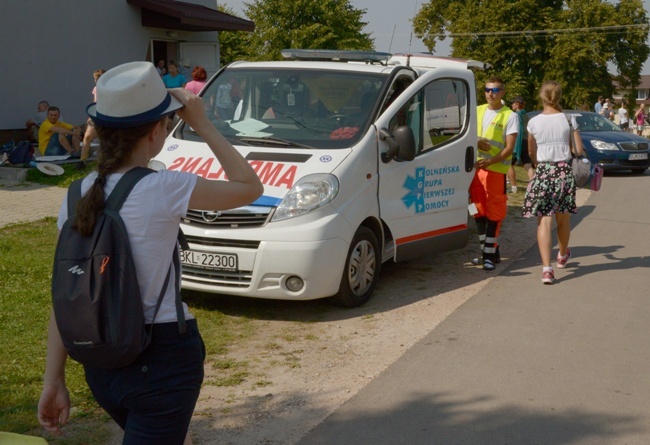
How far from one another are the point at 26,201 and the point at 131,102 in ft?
36.1

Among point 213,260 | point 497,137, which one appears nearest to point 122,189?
point 213,260

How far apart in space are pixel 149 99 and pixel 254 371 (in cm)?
336

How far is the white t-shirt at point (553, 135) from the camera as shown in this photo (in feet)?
27.9

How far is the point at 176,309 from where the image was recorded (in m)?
2.72

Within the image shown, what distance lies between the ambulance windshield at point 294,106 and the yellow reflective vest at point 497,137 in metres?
1.68

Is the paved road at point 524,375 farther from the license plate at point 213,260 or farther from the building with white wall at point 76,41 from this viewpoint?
the building with white wall at point 76,41

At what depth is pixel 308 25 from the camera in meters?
53.8

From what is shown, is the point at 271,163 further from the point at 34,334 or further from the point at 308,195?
the point at 34,334

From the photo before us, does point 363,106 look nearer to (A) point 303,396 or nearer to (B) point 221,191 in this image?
(A) point 303,396

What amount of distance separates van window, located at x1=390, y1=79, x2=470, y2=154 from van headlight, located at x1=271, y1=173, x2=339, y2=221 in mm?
1124

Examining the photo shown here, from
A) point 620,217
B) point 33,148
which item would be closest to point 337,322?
point 620,217

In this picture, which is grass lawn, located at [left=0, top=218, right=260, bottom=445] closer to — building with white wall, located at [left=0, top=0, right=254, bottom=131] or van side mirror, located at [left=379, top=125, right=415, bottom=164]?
van side mirror, located at [left=379, top=125, right=415, bottom=164]

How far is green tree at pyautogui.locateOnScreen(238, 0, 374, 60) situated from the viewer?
52438 millimetres

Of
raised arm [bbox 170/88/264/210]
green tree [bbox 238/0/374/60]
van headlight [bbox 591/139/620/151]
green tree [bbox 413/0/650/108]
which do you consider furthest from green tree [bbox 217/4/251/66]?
raised arm [bbox 170/88/264/210]
